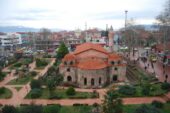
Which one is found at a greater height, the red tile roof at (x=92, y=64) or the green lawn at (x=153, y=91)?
the red tile roof at (x=92, y=64)

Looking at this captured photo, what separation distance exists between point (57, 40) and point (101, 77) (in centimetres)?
6848

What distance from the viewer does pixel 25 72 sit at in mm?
51156

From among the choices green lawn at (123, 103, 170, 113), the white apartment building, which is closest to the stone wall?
green lawn at (123, 103, 170, 113)

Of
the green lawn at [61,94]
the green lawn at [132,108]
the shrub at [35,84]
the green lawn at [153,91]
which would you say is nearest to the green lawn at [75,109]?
the green lawn at [61,94]

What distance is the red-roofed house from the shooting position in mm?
40719

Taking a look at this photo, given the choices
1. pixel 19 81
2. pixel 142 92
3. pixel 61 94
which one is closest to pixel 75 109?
pixel 61 94

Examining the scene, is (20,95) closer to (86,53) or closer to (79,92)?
(79,92)

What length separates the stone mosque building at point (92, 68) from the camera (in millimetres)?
40719

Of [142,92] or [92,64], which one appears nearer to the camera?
[142,92]

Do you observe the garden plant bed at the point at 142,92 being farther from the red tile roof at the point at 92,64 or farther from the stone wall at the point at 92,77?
the red tile roof at the point at 92,64

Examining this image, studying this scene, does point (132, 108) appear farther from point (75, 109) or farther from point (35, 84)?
point (35, 84)

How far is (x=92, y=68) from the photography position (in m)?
40.3

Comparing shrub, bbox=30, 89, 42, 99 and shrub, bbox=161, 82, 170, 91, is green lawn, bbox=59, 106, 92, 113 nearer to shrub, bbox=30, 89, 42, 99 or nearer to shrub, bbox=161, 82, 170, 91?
shrub, bbox=30, 89, 42, 99

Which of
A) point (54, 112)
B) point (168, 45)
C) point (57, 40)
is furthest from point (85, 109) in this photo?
point (57, 40)
